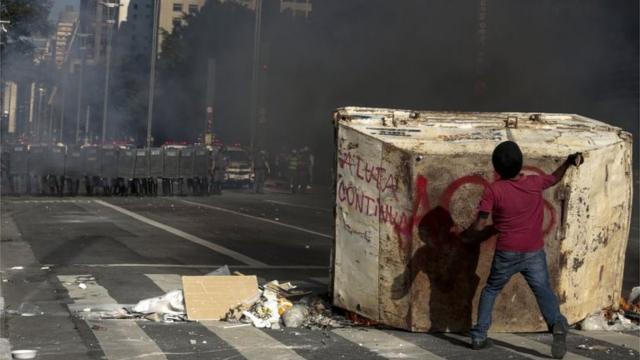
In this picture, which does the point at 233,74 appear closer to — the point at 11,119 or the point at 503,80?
the point at 11,119

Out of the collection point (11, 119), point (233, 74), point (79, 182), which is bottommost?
point (79, 182)

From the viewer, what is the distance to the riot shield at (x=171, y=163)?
20688mm

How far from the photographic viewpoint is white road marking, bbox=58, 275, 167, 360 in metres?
4.26

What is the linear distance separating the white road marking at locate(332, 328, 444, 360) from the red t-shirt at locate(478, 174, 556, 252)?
0.65 metres

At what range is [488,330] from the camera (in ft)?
15.8

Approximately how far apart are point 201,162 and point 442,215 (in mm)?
16767

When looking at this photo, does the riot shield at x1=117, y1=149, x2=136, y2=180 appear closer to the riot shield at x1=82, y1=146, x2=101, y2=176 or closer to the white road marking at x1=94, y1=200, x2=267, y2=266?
the riot shield at x1=82, y1=146, x2=101, y2=176

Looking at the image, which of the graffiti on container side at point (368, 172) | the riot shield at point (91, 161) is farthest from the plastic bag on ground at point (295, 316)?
the riot shield at point (91, 161)

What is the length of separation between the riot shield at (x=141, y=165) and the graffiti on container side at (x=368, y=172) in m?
15.8

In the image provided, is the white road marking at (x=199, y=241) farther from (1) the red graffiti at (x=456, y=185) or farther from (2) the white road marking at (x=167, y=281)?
(1) the red graffiti at (x=456, y=185)

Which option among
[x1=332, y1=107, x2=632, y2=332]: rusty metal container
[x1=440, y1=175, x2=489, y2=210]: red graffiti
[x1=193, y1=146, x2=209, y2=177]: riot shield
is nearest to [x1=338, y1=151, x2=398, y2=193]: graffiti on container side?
[x1=332, y1=107, x2=632, y2=332]: rusty metal container

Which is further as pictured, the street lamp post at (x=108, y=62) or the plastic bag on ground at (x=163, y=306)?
the street lamp post at (x=108, y=62)

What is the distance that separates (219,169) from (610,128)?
17551mm

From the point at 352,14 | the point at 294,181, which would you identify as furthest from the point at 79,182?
the point at 352,14
